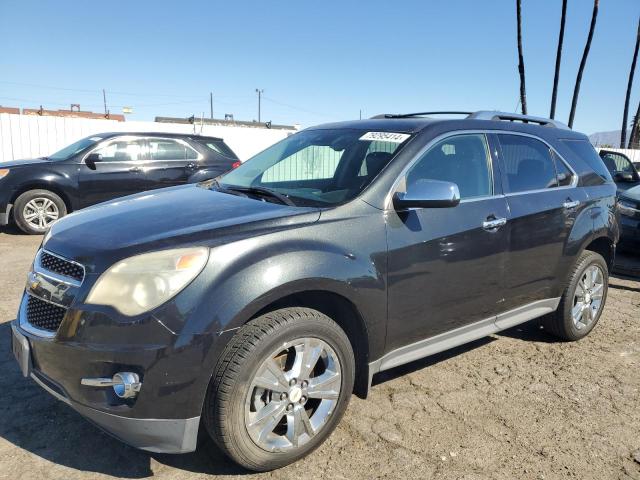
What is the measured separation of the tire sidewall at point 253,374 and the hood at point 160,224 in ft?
1.66

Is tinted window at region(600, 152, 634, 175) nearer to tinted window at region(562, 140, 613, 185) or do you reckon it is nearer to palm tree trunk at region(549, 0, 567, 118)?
tinted window at region(562, 140, 613, 185)

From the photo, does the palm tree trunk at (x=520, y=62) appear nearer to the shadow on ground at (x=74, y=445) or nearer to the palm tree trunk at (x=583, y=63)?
the palm tree trunk at (x=583, y=63)

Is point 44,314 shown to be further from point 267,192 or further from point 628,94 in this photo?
point 628,94

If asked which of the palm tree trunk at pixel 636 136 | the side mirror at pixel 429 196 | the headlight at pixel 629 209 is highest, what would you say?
the palm tree trunk at pixel 636 136

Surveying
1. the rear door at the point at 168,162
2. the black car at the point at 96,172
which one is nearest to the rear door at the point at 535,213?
the black car at the point at 96,172

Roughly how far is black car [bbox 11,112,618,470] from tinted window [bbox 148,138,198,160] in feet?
18.8

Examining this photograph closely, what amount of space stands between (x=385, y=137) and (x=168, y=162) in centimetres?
670

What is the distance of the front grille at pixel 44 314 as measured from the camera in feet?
7.64

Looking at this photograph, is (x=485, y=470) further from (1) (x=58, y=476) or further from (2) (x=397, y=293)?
(1) (x=58, y=476)

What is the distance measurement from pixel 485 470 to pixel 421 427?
0.46m

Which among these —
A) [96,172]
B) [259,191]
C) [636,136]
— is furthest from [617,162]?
[636,136]

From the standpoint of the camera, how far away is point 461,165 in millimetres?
3381

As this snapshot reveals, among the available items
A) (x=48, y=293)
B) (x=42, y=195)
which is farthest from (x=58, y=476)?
(x=42, y=195)

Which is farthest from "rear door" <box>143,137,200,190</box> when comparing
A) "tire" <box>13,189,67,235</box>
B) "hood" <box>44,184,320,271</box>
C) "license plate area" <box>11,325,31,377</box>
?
"license plate area" <box>11,325,31,377</box>
